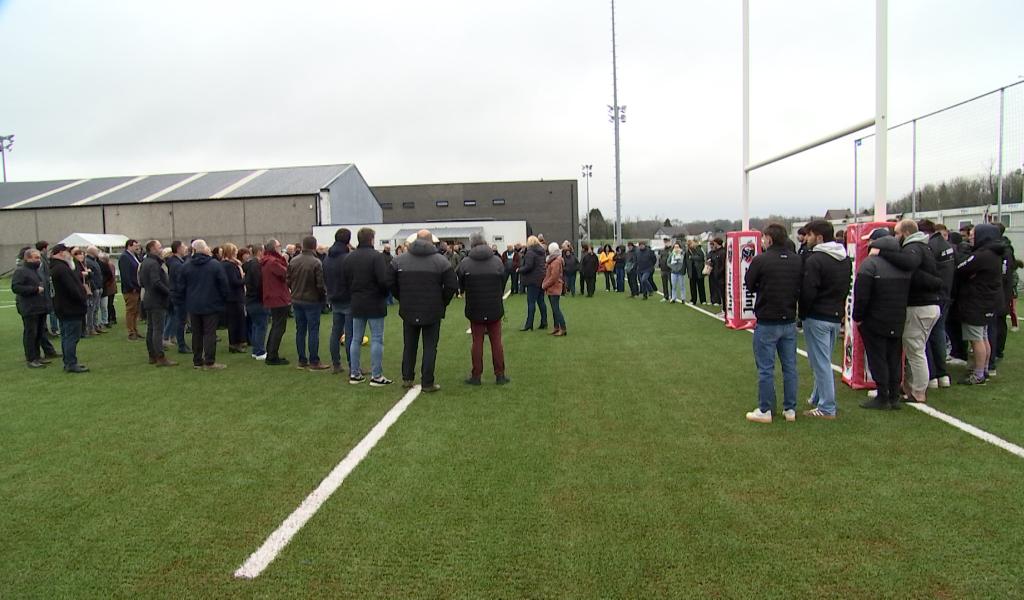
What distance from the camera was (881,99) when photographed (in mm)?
6887

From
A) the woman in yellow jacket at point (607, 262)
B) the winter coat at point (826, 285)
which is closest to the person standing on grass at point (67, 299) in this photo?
the winter coat at point (826, 285)

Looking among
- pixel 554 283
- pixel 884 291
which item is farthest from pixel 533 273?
pixel 884 291

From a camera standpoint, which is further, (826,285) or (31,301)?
(31,301)

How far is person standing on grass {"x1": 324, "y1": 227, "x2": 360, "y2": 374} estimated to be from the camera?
8695mm

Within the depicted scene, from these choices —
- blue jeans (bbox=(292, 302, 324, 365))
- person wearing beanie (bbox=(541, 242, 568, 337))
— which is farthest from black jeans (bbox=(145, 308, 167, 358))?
person wearing beanie (bbox=(541, 242, 568, 337))

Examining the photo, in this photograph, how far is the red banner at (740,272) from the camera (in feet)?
40.5

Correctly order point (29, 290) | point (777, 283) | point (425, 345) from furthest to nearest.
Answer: point (29, 290)
point (425, 345)
point (777, 283)

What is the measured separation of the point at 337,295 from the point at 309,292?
0.66 m

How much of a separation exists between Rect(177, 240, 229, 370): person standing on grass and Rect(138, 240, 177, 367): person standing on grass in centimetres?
31

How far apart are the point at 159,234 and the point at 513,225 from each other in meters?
23.9

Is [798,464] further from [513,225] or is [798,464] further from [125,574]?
[513,225]

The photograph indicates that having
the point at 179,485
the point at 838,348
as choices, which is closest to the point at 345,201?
the point at 838,348

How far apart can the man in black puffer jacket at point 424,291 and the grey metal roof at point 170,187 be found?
36.3m

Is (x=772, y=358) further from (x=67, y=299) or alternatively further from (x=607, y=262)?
(x=607, y=262)
